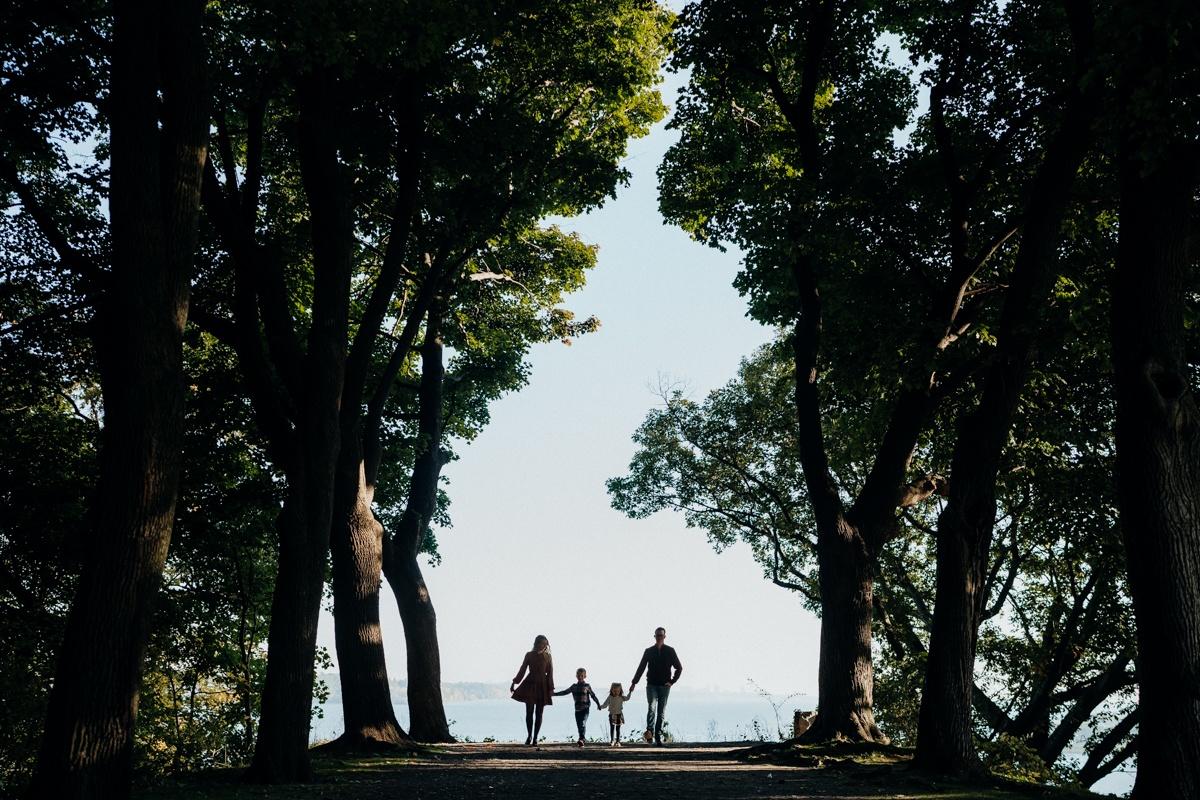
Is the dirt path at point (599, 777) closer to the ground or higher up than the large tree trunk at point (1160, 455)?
closer to the ground

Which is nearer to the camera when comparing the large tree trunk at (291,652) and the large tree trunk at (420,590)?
the large tree trunk at (291,652)

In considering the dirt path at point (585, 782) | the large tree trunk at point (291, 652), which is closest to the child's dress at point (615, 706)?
the dirt path at point (585, 782)

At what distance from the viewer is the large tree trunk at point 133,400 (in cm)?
755

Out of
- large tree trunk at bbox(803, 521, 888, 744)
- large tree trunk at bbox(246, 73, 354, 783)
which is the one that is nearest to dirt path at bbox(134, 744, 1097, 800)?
large tree trunk at bbox(246, 73, 354, 783)

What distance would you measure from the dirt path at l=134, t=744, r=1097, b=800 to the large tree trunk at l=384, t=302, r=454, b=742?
4867 mm

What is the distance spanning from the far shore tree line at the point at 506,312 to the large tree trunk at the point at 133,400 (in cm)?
3

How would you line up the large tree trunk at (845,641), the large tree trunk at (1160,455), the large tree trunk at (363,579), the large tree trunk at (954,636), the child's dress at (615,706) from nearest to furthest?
the large tree trunk at (1160,455), the large tree trunk at (954,636), the large tree trunk at (363,579), the large tree trunk at (845,641), the child's dress at (615,706)

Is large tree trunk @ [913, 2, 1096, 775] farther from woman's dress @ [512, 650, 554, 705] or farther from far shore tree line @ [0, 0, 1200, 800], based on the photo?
woman's dress @ [512, 650, 554, 705]

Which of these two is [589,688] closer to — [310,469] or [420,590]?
[420,590]

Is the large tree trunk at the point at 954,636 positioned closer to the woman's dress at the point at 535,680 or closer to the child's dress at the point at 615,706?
the woman's dress at the point at 535,680

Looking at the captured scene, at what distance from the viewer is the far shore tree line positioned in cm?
796

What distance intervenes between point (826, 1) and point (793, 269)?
402 cm

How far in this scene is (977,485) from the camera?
10875 millimetres

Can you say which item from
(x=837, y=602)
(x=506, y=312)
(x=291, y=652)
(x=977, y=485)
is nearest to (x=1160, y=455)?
(x=977, y=485)
